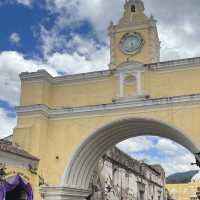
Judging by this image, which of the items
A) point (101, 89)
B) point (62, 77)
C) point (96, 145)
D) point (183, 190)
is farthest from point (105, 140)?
point (183, 190)

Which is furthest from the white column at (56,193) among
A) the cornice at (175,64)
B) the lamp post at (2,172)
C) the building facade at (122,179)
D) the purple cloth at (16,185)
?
the cornice at (175,64)

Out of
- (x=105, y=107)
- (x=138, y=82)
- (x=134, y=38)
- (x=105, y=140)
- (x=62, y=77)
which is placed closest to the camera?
(x=138, y=82)

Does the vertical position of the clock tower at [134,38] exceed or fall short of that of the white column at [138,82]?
it exceeds it

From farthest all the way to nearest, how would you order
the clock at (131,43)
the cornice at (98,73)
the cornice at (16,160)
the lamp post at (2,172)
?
the clock at (131,43), the cornice at (98,73), the cornice at (16,160), the lamp post at (2,172)

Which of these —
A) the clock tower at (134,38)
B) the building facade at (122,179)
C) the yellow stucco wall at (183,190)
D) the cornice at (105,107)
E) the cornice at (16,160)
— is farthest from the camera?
the yellow stucco wall at (183,190)

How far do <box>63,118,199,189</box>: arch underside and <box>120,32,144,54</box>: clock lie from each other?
2.76 metres

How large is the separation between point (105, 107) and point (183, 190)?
92.9 feet

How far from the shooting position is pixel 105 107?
46.4 ft

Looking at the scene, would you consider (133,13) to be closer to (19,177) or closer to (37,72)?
(37,72)

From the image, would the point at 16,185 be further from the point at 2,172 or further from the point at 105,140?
the point at 105,140

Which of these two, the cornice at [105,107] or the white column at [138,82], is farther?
the white column at [138,82]

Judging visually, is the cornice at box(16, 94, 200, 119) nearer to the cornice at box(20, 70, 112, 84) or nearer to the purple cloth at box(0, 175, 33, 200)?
the cornice at box(20, 70, 112, 84)

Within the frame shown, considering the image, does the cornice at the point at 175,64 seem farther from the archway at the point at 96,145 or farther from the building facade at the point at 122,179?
the building facade at the point at 122,179

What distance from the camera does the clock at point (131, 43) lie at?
14773mm
